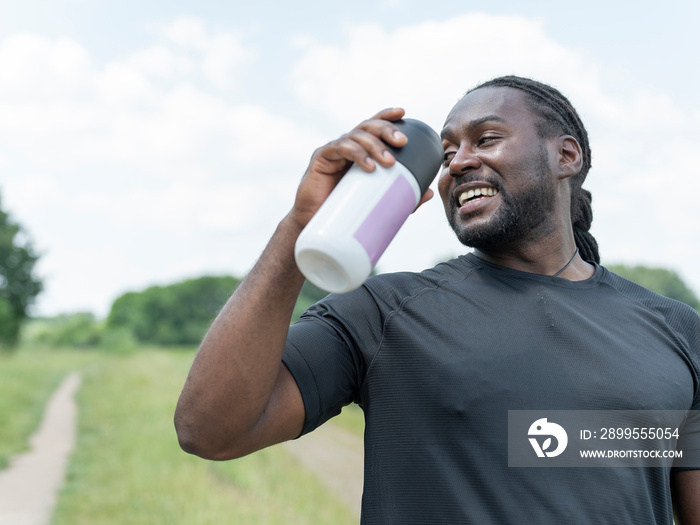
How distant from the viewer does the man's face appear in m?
1.98

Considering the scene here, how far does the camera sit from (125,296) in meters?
57.4

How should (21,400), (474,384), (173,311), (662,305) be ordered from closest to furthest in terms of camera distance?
(474,384) < (662,305) < (21,400) < (173,311)

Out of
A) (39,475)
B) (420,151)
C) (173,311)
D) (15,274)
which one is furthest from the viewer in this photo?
(173,311)

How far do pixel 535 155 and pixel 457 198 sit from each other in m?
0.28

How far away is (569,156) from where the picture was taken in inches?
90.0

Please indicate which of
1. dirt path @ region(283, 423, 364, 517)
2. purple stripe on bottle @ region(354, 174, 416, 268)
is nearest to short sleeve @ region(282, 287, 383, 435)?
purple stripe on bottle @ region(354, 174, 416, 268)

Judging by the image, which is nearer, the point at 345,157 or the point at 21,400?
the point at 345,157

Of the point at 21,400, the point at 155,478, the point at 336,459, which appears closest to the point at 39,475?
the point at 155,478

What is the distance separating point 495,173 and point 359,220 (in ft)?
2.77

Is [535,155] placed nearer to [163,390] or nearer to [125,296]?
[163,390]

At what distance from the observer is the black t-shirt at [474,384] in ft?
5.27

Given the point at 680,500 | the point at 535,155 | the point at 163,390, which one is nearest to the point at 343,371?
the point at 535,155

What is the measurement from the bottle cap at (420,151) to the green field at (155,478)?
18.1 ft

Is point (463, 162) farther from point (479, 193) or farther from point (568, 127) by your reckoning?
point (568, 127)
